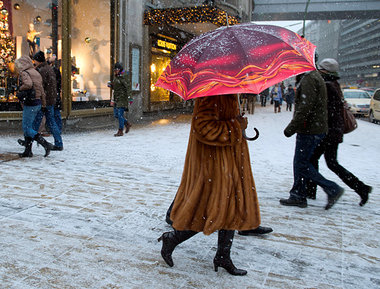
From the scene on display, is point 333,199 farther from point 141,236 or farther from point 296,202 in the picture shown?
point 141,236

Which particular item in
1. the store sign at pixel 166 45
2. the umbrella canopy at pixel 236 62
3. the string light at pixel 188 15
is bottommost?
the umbrella canopy at pixel 236 62

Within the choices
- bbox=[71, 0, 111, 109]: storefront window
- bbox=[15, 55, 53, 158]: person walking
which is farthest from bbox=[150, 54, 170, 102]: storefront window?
bbox=[15, 55, 53, 158]: person walking

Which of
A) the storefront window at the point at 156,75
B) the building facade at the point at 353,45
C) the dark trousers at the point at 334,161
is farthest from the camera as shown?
the building facade at the point at 353,45

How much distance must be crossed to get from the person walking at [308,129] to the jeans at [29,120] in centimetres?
482

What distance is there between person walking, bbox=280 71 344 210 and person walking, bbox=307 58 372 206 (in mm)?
268

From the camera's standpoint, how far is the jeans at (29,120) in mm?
7266

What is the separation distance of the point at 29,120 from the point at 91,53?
253 inches

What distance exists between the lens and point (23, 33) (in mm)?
11188

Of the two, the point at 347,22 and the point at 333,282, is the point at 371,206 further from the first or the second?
the point at 347,22

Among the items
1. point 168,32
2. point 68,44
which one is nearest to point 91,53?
point 68,44

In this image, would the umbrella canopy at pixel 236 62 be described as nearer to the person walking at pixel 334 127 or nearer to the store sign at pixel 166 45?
the person walking at pixel 334 127

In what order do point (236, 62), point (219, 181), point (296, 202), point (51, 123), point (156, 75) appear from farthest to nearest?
point (156, 75), point (51, 123), point (296, 202), point (219, 181), point (236, 62)

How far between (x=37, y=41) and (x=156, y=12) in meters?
5.33

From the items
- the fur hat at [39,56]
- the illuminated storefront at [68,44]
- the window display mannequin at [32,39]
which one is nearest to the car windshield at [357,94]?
the illuminated storefront at [68,44]
